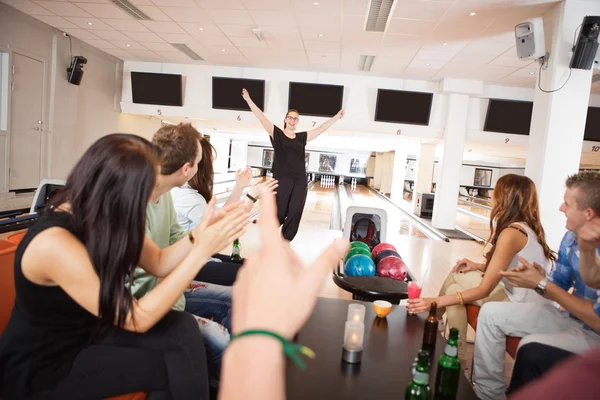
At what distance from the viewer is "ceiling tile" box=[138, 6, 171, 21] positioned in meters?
5.48

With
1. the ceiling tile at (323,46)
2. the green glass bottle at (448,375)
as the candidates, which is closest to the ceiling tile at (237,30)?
the ceiling tile at (323,46)

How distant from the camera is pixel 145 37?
6.84 metres

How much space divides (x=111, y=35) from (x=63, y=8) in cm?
114

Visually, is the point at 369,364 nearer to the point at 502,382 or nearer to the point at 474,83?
the point at 502,382

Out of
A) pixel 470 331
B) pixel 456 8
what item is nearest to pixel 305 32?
pixel 456 8

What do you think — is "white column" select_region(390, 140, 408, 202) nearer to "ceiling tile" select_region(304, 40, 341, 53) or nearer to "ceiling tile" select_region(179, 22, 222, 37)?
"ceiling tile" select_region(304, 40, 341, 53)

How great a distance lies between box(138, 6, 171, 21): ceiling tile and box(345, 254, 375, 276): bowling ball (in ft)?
14.8

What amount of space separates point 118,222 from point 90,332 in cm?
37

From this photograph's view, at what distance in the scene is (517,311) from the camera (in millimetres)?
1952

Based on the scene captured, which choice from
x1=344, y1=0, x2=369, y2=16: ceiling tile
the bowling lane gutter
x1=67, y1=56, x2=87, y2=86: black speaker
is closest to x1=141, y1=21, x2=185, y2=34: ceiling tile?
x1=67, y1=56, x2=87, y2=86: black speaker

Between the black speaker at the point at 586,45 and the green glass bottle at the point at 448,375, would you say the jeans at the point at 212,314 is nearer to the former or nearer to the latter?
the green glass bottle at the point at 448,375

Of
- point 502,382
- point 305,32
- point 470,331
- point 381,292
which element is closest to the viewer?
point 502,382

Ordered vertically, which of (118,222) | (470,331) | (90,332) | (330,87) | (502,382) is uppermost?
(330,87)

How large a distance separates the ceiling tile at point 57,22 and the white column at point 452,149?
6.87 m
